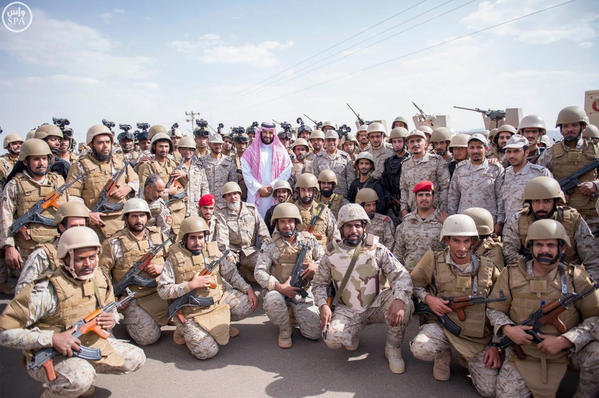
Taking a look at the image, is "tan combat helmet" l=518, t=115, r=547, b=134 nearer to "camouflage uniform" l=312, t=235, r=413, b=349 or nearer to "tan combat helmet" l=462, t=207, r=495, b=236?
"tan combat helmet" l=462, t=207, r=495, b=236

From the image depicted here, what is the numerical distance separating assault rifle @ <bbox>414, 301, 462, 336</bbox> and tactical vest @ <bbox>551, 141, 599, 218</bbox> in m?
2.86

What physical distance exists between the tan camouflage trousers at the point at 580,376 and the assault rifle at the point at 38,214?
6019 mm


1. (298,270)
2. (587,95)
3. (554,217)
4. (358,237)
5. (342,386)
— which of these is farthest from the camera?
(587,95)

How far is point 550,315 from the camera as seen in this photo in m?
3.56

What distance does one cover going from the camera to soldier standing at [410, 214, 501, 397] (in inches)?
152

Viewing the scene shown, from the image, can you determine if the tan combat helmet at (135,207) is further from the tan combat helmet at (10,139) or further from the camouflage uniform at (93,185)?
the tan combat helmet at (10,139)

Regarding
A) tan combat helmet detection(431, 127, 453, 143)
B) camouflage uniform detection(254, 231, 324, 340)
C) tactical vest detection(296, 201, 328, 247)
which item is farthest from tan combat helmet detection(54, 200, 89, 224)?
tan combat helmet detection(431, 127, 453, 143)

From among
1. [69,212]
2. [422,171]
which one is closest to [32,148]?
[69,212]

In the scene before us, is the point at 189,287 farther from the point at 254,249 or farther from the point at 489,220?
the point at 489,220

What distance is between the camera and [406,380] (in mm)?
4004

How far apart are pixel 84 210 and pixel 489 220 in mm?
4824

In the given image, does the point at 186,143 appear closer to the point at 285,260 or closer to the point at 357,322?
the point at 285,260

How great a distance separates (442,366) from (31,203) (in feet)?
19.0

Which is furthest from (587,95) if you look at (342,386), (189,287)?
(189,287)
